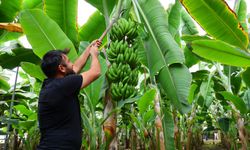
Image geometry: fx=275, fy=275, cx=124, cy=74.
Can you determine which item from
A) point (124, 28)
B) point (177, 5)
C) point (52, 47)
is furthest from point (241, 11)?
point (52, 47)

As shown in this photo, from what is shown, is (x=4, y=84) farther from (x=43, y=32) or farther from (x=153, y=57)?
(x=153, y=57)

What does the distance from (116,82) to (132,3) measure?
31.5 inches

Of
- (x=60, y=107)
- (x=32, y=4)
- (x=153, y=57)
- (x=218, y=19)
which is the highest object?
(x=32, y=4)

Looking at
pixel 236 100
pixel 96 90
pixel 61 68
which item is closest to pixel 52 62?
pixel 61 68

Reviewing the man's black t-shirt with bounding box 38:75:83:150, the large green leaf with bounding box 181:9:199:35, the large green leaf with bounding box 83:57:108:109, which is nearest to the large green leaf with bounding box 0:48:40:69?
the large green leaf with bounding box 83:57:108:109

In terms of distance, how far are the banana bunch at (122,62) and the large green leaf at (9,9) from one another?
1.25m

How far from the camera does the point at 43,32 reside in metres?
1.96

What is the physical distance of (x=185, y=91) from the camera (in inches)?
76.2

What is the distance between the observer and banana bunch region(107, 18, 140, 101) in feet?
4.98

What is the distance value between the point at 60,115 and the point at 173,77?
3.11 feet

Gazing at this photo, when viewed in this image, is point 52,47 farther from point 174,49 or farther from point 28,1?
point 28,1

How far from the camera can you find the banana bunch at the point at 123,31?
165 cm

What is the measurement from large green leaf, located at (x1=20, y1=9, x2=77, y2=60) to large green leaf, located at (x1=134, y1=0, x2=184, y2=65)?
58 centimetres

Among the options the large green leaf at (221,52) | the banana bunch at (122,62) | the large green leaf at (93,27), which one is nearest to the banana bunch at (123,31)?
the banana bunch at (122,62)
